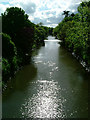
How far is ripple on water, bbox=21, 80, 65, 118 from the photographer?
44.5ft

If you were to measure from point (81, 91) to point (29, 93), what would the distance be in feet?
21.8

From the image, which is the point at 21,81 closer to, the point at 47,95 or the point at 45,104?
the point at 47,95

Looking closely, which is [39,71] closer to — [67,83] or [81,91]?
[67,83]

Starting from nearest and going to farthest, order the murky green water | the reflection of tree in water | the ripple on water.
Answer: the ripple on water
the murky green water
the reflection of tree in water

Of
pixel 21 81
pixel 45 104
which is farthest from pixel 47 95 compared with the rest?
pixel 21 81

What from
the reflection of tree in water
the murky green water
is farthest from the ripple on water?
the reflection of tree in water

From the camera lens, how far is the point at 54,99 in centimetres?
1645

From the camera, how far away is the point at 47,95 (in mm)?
17547

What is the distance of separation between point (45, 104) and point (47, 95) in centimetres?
225

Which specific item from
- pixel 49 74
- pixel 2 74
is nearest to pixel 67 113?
pixel 2 74

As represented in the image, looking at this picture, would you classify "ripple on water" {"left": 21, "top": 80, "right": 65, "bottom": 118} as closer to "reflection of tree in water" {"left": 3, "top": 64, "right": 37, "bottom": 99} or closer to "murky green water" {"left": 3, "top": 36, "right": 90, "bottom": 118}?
"murky green water" {"left": 3, "top": 36, "right": 90, "bottom": 118}

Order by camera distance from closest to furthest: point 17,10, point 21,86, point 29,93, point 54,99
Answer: point 54,99 < point 29,93 < point 21,86 < point 17,10

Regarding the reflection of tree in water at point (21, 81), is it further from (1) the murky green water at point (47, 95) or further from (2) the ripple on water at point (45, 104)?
(2) the ripple on water at point (45, 104)

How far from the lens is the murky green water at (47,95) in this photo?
45.4ft
